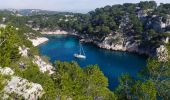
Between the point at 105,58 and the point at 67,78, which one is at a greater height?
the point at 67,78

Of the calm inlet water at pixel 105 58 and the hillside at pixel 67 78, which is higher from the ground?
the hillside at pixel 67 78

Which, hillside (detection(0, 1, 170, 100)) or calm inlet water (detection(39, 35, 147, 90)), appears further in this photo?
calm inlet water (detection(39, 35, 147, 90))

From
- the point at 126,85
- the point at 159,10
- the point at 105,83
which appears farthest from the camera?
the point at 159,10

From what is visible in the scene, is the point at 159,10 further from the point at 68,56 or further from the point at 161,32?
the point at 68,56

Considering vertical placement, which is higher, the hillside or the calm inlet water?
the hillside

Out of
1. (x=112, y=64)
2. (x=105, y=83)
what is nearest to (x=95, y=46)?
(x=112, y=64)

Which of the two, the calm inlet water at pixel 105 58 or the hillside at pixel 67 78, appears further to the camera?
the calm inlet water at pixel 105 58

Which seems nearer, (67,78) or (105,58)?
(67,78)

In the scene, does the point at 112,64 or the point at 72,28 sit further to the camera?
the point at 72,28
